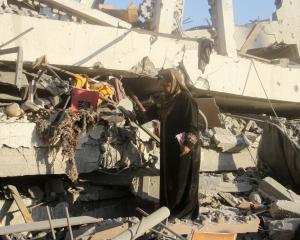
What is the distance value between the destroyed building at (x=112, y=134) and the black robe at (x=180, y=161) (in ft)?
0.78

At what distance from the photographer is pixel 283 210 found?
571cm

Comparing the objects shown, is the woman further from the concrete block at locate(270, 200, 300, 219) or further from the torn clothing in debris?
the torn clothing in debris

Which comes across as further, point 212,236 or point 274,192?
point 274,192

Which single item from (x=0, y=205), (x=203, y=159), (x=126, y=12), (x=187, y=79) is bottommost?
(x=0, y=205)

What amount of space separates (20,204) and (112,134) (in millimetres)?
1500

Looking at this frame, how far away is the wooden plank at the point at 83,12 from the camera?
6.47 metres

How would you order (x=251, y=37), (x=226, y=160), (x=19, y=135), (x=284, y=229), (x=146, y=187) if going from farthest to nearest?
(x=251, y=37), (x=226, y=160), (x=146, y=187), (x=19, y=135), (x=284, y=229)

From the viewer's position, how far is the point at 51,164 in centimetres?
579

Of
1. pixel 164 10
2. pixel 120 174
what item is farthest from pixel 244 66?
pixel 120 174

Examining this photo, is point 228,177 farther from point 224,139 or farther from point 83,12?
point 83,12

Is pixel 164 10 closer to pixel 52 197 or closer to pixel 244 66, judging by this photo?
pixel 244 66

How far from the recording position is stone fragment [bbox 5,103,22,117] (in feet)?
18.2

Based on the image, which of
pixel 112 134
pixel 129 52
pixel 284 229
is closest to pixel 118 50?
pixel 129 52

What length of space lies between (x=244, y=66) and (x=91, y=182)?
364 cm
